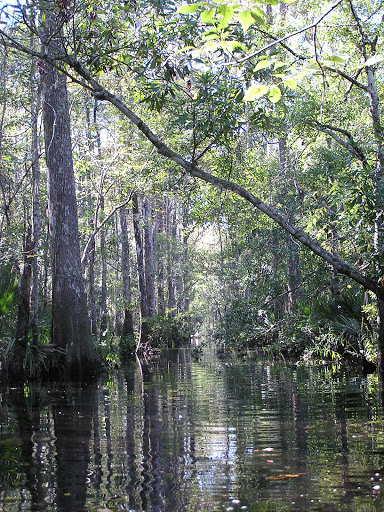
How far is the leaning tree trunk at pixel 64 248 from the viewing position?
11.2 m

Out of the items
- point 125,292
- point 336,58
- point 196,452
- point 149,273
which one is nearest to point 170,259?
point 149,273

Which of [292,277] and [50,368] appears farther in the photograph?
[292,277]

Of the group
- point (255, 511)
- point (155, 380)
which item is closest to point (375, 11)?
point (155, 380)

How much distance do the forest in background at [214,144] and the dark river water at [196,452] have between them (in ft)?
7.30

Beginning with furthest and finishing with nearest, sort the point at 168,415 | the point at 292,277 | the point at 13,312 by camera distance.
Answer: the point at 292,277 < the point at 13,312 < the point at 168,415

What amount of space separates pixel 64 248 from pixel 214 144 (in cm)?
436

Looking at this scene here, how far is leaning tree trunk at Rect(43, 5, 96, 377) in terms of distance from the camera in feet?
36.7

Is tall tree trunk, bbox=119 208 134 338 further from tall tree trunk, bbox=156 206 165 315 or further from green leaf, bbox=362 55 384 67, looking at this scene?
green leaf, bbox=362 55 384 67

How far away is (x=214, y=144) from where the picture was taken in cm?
976

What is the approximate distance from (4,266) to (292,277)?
36.7ft

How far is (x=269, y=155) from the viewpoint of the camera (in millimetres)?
26391

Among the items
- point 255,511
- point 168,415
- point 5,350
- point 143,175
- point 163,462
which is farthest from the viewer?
point 143,175

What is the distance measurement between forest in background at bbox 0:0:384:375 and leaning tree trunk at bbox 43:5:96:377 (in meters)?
0.03

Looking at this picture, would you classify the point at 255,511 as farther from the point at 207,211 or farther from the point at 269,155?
the point at 269,155
